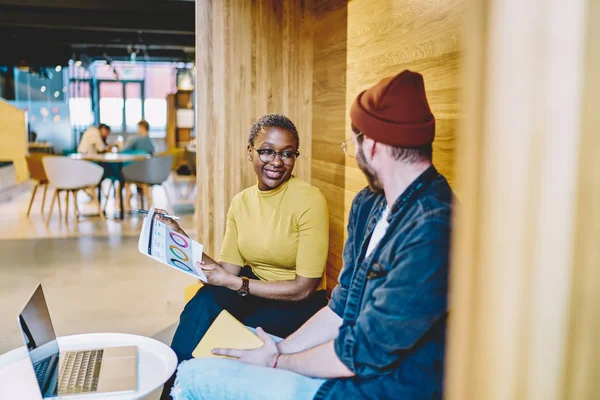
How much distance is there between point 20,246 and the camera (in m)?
6.83

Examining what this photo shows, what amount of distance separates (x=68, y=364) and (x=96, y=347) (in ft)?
0.61

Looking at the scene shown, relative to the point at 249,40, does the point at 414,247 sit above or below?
below

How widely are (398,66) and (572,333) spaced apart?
78.4 inches

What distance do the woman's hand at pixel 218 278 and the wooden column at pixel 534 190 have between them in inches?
71.0

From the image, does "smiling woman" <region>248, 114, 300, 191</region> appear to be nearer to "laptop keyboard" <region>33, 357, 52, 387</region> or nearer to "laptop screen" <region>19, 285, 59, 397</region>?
"laptop screen" <region>19, 285, 59, 397</region>

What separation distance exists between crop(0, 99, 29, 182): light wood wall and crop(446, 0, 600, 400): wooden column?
47.2 ft

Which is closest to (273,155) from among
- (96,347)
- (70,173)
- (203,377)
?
(96,347)

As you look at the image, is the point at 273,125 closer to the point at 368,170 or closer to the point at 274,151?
the point at 274,151

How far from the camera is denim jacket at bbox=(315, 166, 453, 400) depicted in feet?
4.64

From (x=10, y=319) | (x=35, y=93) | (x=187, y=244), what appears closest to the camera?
(x=187, y=244)

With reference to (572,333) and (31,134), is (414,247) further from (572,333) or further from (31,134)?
(31,134)

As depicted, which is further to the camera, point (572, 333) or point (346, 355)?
point (346, 355)

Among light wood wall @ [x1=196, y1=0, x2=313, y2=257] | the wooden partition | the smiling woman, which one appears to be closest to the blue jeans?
the smiling woman

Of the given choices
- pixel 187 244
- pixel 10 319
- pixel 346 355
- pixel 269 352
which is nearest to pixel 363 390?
pixel 346 355
